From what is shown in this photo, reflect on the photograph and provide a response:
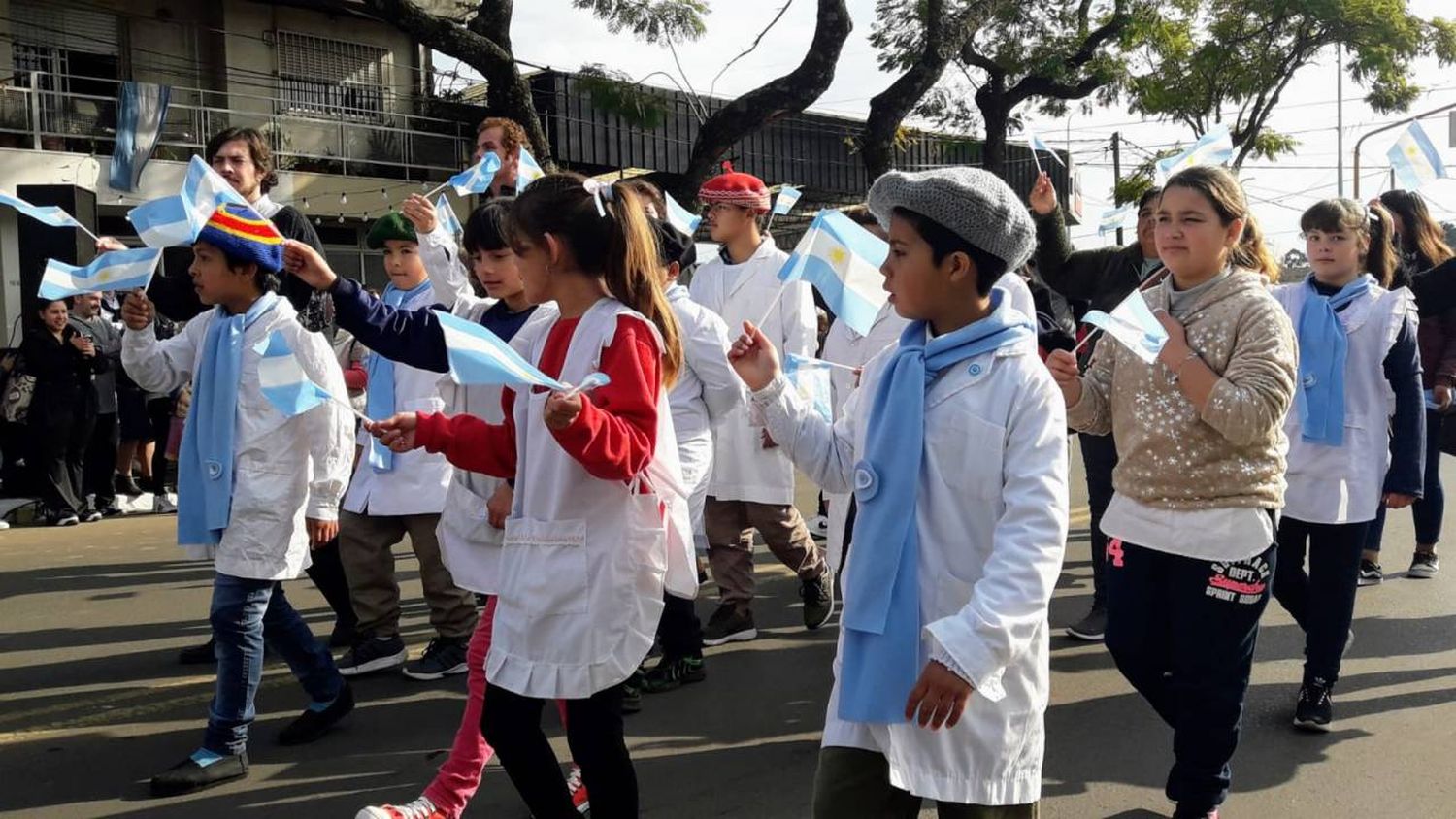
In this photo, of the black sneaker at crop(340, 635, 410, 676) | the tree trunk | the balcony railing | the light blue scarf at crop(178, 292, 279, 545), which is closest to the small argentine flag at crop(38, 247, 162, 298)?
the light blue scarf at crop(178, 292, 279, 545)

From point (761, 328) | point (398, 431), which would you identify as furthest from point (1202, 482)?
point (761, 328)

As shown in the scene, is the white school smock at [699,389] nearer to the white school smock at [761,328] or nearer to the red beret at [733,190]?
the white school smock at [761,328]

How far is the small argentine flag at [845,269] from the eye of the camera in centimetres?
336

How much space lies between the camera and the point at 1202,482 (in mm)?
3400

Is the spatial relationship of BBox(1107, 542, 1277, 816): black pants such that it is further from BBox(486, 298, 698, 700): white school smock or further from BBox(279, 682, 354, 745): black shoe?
BBox(279, 682, 354, 745): black shoe

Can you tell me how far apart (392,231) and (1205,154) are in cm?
322

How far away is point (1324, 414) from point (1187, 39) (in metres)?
19.0

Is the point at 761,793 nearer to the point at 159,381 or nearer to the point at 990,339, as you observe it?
the point at 990,339

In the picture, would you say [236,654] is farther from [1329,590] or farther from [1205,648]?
[1329,590]

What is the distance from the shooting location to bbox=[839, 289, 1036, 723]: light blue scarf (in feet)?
7.86

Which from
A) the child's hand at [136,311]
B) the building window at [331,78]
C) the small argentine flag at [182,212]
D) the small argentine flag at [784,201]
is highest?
the building window at [331,78]

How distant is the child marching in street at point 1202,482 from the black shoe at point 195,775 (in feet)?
9.39

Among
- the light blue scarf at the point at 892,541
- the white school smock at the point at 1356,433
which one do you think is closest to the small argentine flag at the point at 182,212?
the light blue scarf at the point at 892,541

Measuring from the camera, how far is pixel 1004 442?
2434mm
